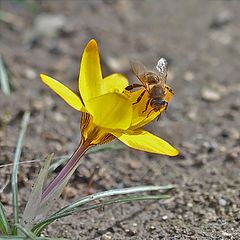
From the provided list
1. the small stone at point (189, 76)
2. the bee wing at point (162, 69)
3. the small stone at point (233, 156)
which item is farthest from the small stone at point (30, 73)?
the bee wing at point (162, 69)

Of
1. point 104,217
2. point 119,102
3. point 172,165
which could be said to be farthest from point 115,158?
point 119,102

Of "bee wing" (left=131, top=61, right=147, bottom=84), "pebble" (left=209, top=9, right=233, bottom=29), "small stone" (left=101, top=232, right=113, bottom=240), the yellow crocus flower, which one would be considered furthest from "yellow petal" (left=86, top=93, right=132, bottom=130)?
"pebble" (left=209, top=9, right=233, bottom=29)

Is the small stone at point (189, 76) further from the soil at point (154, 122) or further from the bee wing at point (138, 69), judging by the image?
the bee wing at point (138, 69)

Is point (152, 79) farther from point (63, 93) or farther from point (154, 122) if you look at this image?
point (154, 122)

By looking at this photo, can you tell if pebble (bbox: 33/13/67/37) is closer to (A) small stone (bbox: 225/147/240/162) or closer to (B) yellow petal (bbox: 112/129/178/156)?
(A) small stone (bbox: 225/147/240/162)

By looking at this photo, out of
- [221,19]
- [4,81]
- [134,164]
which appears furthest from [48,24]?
[134,164]

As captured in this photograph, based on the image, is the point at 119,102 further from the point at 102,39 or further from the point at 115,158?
the point at 102,39
